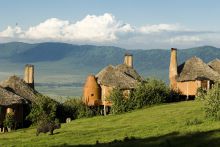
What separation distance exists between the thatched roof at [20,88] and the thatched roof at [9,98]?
3.58 m

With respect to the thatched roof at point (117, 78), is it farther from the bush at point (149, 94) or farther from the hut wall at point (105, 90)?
the bush at point (149, 94)

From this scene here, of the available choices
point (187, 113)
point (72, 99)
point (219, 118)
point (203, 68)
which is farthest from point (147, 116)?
point (203, 68)

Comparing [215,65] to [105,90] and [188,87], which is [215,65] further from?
[105,90]

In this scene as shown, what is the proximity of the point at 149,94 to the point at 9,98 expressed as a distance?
1936cm

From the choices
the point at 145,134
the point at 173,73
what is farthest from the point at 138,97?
the point at 145,134

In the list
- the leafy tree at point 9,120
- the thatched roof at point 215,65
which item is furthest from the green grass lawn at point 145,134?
the thatched roof at point 215,65

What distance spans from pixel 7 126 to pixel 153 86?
2104 centimetres

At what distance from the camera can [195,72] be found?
8725cm

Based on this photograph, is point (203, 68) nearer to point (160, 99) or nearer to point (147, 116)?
point (160, 99)

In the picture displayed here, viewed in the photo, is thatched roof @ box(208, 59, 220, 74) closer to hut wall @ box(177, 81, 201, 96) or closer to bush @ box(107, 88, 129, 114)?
hut wall @ box(177, 81, 201, 96)

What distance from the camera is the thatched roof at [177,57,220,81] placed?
3391 inches

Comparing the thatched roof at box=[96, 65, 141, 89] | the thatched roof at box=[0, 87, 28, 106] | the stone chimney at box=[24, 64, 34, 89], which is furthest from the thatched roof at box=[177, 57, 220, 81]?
the thatched roof at box=[0, 87, 28, 106]

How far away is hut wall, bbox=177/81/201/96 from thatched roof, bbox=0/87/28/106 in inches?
1049

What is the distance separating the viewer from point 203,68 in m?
88.1
